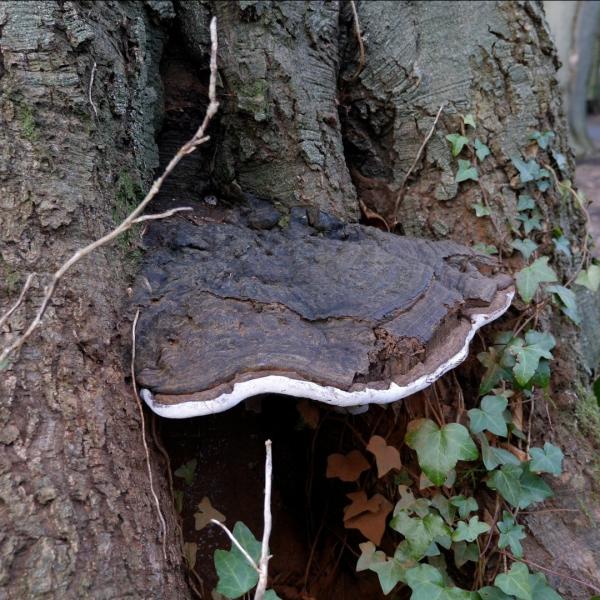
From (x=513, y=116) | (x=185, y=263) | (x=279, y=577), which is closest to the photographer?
(x=185, y=263)

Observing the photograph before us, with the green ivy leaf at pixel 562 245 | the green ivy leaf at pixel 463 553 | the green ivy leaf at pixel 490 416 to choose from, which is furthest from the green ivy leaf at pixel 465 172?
the green ivy leaf at pixel 463 553

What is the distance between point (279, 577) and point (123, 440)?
1.16m

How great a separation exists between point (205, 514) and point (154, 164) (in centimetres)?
126

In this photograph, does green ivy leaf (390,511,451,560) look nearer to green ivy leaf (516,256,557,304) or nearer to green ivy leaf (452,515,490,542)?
green ivy leaf (452,515,490,542)

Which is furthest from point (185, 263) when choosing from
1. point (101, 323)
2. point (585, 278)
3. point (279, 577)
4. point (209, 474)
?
point (585, 278)

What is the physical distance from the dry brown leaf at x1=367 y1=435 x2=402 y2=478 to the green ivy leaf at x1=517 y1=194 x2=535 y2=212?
1.14 meters

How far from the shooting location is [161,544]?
144 centimetres

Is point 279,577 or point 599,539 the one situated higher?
point 599,539

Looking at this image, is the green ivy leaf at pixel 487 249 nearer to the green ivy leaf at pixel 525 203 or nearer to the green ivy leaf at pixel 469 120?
the green ivy leaf at pixel 525 203

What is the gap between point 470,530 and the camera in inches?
72.7

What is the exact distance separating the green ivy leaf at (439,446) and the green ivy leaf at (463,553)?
276 millimetres

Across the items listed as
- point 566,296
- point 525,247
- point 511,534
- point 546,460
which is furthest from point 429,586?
point 525,247

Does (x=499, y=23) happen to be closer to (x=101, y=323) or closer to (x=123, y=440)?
(x=101, y=323)

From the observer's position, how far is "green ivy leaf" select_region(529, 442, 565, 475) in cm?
196
